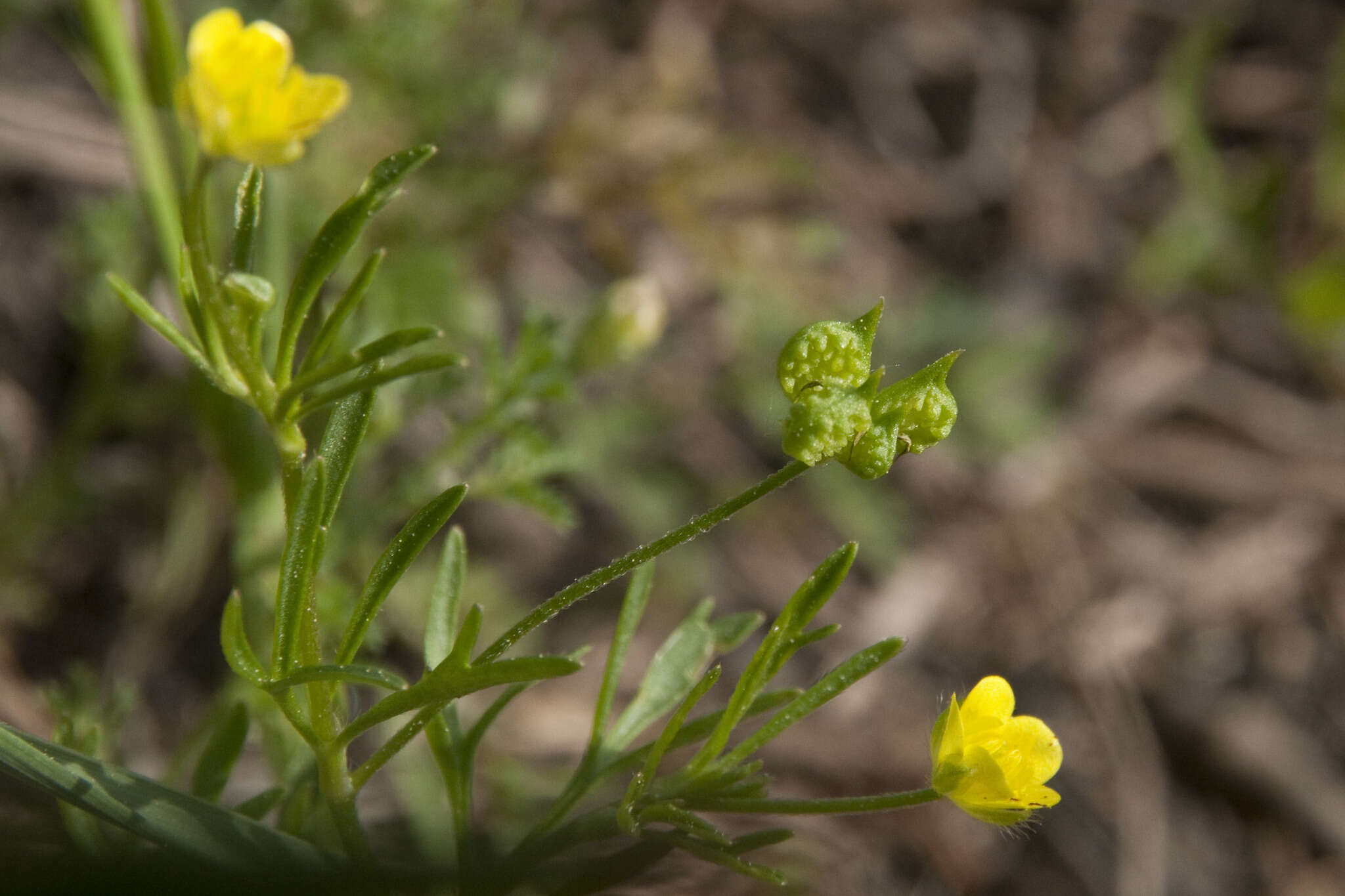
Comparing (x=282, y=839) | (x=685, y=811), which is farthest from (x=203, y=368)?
(x=685, y=811)

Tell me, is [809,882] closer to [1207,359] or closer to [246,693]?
[246,693]

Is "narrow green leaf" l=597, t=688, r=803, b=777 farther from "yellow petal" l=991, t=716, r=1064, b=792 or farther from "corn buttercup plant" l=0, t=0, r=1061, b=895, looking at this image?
"yellow petal" l=991, t=716, r=1064, b=792

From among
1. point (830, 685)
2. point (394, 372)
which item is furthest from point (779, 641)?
point (394, 372)

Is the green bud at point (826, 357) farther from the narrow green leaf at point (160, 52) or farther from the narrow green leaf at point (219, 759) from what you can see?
the narrow green leaf at point (160, 52)

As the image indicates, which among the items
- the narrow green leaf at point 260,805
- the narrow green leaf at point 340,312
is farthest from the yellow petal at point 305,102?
the narrow green leaf at point 260,805

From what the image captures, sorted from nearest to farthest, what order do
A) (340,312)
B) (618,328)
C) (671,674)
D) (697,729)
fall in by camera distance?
(340,312)
(697,729)
(671,674)
(618,328)

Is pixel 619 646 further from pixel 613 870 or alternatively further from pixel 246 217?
pixel 246 217
